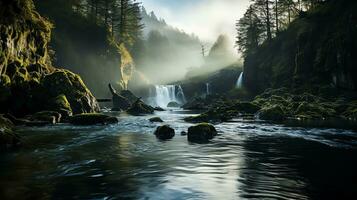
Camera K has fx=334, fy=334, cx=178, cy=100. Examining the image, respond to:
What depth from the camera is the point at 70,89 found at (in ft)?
115

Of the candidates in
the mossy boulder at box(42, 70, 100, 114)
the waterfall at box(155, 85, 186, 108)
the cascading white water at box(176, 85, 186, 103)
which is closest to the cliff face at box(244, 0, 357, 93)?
the cascading white water at box(176, 85, 186, 103)

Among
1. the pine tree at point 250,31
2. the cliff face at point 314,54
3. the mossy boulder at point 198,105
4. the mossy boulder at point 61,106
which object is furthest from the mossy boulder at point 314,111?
the pine tree at point 250,31

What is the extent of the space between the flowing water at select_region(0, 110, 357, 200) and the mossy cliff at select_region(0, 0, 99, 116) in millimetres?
12229

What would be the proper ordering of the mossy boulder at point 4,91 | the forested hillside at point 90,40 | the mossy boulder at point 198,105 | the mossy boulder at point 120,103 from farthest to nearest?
the forested hillside at point 90,40, the mossy boulder at point 198,105, the mossy boulder at point 120,103, the mossy boulder at point 4,91

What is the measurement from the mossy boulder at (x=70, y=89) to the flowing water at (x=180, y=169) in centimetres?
1550

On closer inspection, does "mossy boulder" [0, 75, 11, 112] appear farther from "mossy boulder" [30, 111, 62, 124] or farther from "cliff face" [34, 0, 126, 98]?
"cliff face" [34, 0, 126, 98]

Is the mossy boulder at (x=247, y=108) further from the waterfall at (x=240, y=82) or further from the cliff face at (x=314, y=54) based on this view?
the waterfall at (x=240, y=82)

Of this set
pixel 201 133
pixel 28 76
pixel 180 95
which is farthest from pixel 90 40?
pixel 201 133

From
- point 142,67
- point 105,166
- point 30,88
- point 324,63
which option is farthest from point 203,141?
point 142,67

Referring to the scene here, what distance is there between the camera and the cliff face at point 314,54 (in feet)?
141

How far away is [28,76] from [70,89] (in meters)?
4.25

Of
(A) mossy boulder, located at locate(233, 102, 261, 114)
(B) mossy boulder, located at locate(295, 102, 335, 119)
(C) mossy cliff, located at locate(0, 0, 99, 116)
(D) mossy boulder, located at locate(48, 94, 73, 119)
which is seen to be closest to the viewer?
(C) mossy cliff, located at locate(0, 0, 99, 116)

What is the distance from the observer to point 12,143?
16281 mm

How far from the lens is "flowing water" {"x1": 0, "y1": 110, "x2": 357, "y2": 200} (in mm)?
8719
